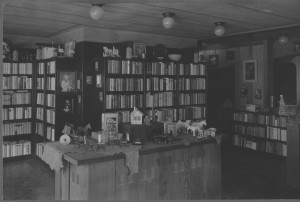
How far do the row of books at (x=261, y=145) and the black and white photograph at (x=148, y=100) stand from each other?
0.09 feet

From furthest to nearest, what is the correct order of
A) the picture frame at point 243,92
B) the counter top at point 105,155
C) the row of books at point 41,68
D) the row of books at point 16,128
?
the picture frame at point 243,92
the row of books at point 16,128
the row of books at point 41,68
the counter top at point 105,155

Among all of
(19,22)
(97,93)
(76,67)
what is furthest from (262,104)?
(19,22)

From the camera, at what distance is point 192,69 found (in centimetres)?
742

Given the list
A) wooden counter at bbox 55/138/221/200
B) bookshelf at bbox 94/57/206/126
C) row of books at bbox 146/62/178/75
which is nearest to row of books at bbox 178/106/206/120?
bookshelf at bbox 94/57/206/126

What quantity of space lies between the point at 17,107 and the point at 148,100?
2818 mm

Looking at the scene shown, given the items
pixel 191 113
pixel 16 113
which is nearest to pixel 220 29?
pixel 191 113

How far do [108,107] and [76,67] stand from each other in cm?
104

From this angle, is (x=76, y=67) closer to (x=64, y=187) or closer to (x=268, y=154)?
(x=64, y=187)

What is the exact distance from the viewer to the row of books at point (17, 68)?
21.8ft

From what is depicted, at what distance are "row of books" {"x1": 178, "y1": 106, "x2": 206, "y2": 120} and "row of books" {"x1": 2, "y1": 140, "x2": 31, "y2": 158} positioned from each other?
11.1ft

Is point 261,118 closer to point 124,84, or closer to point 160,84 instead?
point 160,84

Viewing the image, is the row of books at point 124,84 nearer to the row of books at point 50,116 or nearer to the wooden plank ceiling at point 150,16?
the wooden plank ceiling at point 150,16

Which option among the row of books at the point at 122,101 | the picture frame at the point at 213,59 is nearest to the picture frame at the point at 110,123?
the row of books at the point at 122,101

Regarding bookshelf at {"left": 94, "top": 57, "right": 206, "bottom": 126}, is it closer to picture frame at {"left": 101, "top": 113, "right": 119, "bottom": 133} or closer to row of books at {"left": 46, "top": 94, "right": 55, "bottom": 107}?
row of books at {"left": 46, "top": 94, "right": 55, "bottom": 107}
